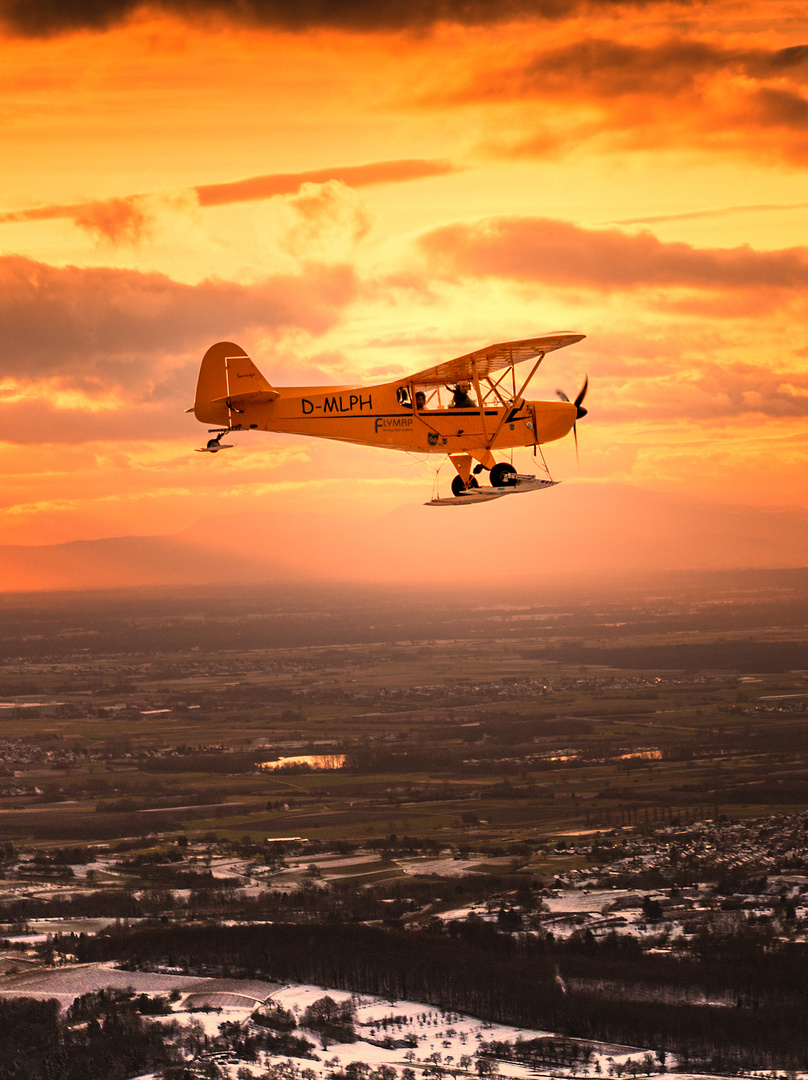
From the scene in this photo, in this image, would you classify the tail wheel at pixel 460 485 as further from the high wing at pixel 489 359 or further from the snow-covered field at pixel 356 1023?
the snow-covered field at pixel 356 1023

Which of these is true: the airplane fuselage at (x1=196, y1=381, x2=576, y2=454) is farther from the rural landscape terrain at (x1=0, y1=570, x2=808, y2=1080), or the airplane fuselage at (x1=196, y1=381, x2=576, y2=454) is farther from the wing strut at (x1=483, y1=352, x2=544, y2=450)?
the rural landscape terrain at (x1=0, y1=570, x2=808, y2=1080)

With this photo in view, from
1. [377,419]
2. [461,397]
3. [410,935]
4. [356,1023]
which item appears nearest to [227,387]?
[377,419]

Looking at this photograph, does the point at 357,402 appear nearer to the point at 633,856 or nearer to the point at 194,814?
the point at 633,856

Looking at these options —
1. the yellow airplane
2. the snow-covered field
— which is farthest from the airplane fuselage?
the snow-covered field

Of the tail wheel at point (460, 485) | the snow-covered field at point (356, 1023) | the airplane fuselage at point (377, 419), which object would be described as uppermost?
the airplane fuselage at point (377, 419)

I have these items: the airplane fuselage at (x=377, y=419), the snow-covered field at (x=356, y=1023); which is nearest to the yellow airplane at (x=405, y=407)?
the airplane fuselage at (x=377, y=419)

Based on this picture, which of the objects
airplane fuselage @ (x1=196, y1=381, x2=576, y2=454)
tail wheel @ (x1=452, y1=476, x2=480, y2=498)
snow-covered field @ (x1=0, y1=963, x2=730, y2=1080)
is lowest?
snow-covered field @ (x1=0, y1=963, x2=730, y2=1080)

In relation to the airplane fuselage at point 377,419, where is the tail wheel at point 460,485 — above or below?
below
